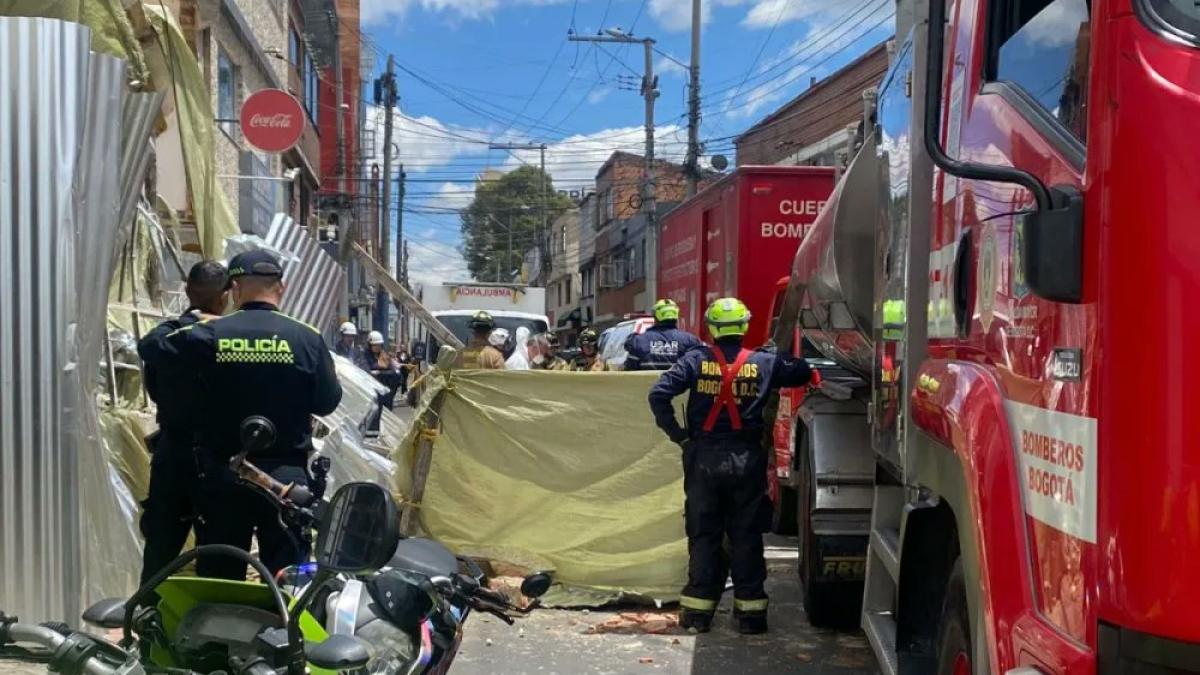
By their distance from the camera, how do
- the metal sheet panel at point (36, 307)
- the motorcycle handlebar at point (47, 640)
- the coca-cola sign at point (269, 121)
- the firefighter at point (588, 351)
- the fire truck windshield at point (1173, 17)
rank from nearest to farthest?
the fire truck windshield at point (1173, 17), the motorcycle handlebar at point (47, 640), the metal sheet panel at point (36, 307), the firefighter at point (588, 351), the coca-cola sign at point (269, 121)

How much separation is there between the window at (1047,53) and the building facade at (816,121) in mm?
20313

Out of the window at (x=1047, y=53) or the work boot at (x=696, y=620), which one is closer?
the window at (x=1047, y=53)

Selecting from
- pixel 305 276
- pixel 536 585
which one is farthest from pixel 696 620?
pixel 305 276

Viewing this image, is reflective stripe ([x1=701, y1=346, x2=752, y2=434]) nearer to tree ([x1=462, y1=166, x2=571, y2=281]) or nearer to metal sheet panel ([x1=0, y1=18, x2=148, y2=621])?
metal sheet panel ([x1=0, y1=18, x2=148, y2=621])

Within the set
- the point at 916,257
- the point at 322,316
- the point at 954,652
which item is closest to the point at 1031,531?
the point at 954,652

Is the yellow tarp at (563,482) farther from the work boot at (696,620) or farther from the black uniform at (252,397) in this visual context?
the black uniform at (252,397)

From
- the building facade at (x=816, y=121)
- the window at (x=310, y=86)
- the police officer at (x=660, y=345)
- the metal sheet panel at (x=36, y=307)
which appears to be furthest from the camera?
the window at (x=310, y=86)

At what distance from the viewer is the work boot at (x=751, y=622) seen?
21.0ft

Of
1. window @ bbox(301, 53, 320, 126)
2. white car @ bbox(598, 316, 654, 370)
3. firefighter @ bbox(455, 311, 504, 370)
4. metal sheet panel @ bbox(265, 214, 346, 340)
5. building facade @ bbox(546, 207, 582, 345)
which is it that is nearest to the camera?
firefighter @ bbox(455, 311, 504, 370)

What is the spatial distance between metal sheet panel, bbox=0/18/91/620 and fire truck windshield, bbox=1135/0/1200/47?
177 inches

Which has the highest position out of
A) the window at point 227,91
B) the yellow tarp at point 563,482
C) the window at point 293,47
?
the window at point 293,47

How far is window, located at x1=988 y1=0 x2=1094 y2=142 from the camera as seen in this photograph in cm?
232

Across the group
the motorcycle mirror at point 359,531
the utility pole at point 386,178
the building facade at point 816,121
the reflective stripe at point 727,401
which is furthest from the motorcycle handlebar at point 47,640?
the utility pole at point 386,178

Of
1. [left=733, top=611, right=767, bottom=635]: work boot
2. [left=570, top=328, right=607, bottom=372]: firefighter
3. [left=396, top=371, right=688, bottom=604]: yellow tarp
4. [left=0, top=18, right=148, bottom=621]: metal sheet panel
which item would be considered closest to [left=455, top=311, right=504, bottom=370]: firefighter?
[left=396, top=371, right=688, bottom=604]: yellow tarp
